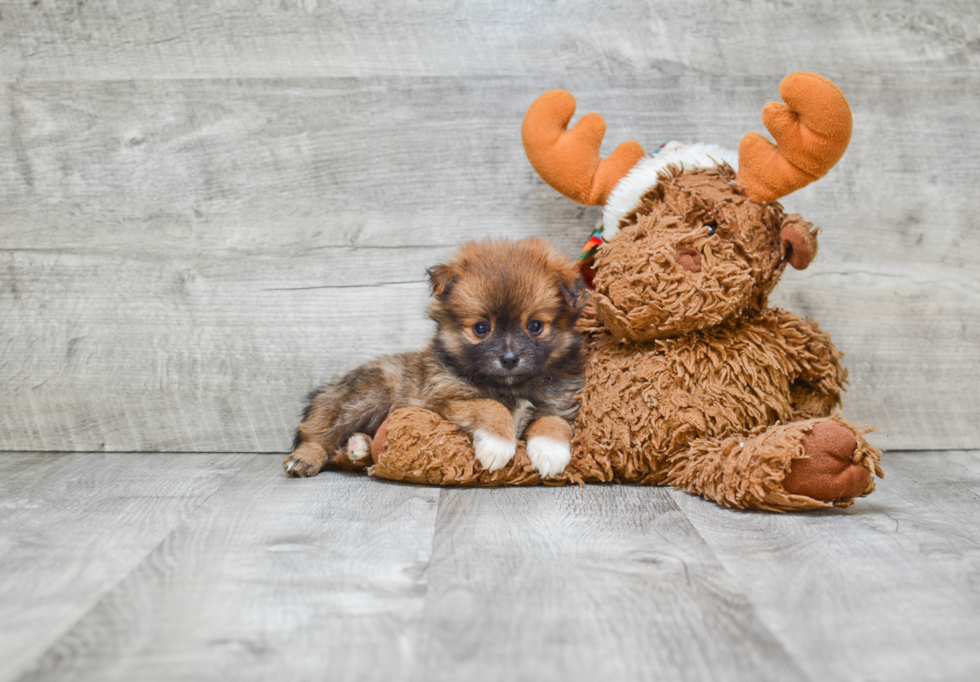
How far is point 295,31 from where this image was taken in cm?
251

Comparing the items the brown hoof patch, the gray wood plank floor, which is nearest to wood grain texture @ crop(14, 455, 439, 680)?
the gray wood plank floor

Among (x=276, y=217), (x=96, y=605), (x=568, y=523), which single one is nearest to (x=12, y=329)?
(x=276, y=217)

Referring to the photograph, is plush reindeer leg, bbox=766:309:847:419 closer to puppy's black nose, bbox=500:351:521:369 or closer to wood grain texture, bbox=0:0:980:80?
puppy's black nose, bbox=500:351:521:369

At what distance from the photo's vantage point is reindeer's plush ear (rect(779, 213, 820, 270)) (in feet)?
6.23

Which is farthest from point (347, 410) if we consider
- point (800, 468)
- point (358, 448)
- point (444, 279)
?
point (800, 468)

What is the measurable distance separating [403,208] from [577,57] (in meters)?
0.80

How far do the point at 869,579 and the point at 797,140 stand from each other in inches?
42.3

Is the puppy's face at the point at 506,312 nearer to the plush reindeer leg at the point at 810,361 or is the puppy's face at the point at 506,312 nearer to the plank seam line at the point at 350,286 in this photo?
the plank seam line at the point at 350,286

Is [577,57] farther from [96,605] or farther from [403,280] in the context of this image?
[96,605]

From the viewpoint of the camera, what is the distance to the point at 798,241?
1904 mm

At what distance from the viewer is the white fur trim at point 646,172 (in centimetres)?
204

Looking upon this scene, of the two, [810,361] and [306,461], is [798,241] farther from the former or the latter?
[306,461]

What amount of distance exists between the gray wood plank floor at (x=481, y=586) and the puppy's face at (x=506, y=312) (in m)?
0.36

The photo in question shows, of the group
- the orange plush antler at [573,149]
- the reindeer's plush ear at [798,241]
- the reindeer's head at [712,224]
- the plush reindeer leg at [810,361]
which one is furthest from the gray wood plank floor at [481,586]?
the orange plush antler at [573,149]
